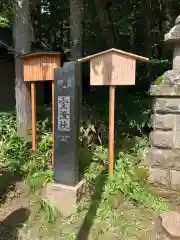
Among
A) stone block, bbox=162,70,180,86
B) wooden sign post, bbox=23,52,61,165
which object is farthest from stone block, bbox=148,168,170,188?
wooden sign post, bbox=23,52,61,165

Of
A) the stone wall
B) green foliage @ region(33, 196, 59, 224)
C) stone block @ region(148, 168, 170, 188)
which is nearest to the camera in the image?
green foliage @ region(33, 196, 59, 224)

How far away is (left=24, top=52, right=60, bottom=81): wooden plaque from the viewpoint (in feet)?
16.2

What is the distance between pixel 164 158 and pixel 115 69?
5.56 feet

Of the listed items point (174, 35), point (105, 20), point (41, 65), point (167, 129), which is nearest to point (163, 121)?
point (167, 129)

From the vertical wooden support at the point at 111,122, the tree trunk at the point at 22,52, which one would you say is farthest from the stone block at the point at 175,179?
the tree trunk at the point at 22,52

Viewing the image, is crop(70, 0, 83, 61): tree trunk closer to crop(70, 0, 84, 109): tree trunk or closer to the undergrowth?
crop(70, 0, 84, 109): tree trunk

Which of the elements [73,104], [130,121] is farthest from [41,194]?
[130,121]

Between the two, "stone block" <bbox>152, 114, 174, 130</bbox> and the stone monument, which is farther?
"stone block" <bbox>152, 114, 174, 130</bbox>

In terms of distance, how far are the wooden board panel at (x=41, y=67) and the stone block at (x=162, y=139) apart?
6.96 feet

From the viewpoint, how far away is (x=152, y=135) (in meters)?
4.67

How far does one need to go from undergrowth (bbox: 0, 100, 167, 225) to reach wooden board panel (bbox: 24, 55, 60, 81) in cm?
128

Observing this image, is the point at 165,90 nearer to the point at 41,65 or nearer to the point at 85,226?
the point at 41,65

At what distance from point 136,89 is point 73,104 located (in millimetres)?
6755

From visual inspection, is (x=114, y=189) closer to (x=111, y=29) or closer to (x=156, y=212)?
(x=156, y=212)
